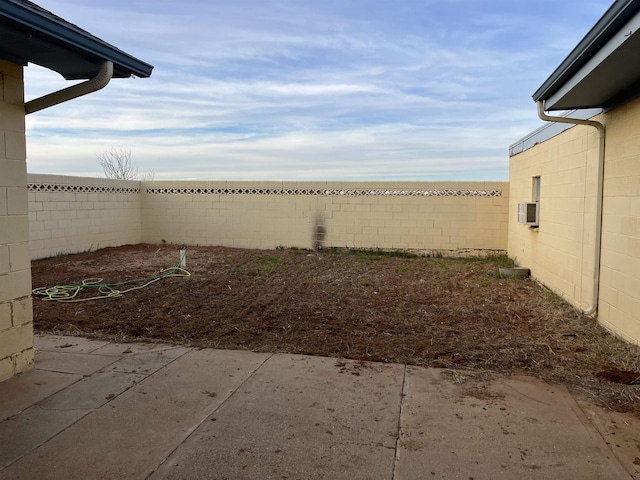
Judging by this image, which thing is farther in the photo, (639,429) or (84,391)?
(84,391)

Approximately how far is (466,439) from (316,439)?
99 centimetres

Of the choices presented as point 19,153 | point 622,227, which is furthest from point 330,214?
point 19,153

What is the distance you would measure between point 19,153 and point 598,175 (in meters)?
6.22

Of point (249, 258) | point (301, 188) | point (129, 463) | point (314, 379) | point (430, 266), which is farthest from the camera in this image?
point (301, 188)

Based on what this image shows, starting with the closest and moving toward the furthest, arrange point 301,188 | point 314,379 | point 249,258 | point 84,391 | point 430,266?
1. point 84,391
2. point 314,379
3. point 430,266
4. point 249,258
5. point 301,188

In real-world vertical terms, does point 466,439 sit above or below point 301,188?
below

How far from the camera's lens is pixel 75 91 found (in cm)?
423

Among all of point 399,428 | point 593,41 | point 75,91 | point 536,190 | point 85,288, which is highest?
point 593,41

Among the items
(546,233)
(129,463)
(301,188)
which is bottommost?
(129,463)

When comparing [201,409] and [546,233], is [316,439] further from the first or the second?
[546,233]

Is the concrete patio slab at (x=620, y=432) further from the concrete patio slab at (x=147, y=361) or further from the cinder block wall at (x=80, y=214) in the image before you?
the cinder block wall at (x=80, y=214)

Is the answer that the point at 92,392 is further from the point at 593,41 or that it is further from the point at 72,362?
the point at 593,41

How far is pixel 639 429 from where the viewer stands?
11.2ft

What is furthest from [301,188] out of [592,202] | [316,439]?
[316,439]
